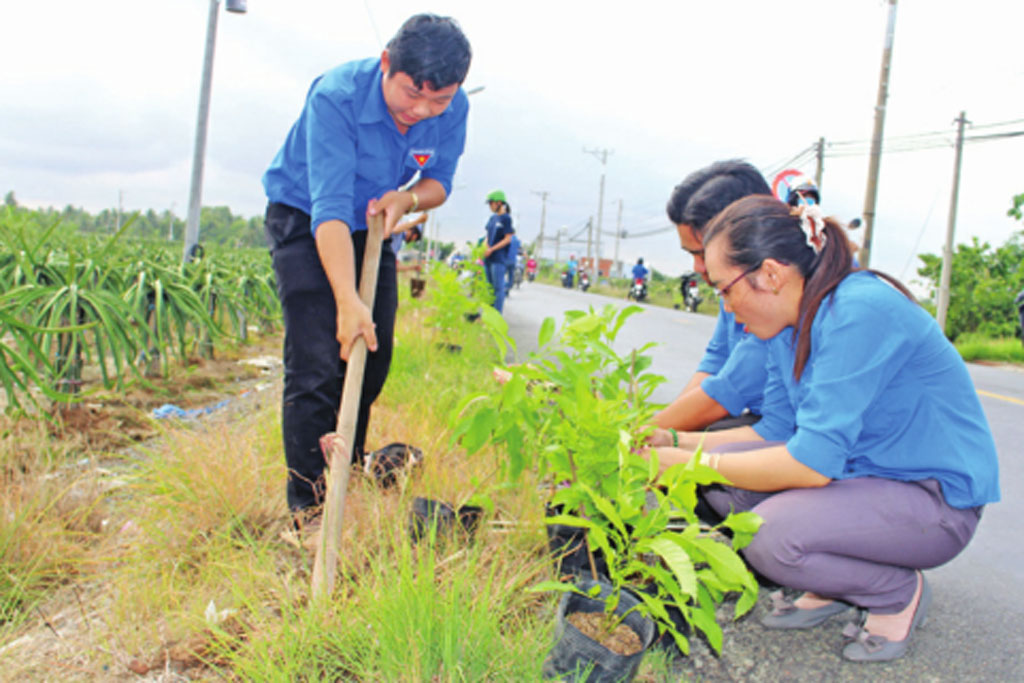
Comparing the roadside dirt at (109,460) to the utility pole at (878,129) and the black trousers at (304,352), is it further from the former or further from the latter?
the utility pole at (878,129)

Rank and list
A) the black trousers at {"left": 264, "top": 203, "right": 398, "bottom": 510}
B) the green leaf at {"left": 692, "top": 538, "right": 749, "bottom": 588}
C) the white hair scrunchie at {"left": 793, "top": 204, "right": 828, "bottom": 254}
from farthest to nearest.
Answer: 1. the black trousers at {"left": 264, "top": 203, "right": 398, "bottom": 510}
2. the white hair scrunchie at {"left": 793, "top": 204, "right": 828, "bottom": 254}
3. the green leaf at {"left": 692, "top": 538, "right": 749, "bottom": 588}

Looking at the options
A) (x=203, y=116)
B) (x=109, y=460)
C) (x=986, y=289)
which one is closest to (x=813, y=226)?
(x=109, y=460)

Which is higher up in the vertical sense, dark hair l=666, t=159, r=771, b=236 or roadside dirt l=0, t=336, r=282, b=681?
dark hair l=666, t=159, r=771, b=236

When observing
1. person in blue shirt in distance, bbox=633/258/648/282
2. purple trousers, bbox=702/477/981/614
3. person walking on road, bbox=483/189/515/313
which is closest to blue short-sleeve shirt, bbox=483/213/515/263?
person walking on road, bbox=483/189/515/313

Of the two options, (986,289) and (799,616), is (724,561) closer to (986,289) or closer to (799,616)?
(799,616)

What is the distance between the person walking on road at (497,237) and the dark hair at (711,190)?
5877 millimetres

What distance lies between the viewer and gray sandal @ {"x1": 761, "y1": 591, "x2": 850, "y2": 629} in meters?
2.02

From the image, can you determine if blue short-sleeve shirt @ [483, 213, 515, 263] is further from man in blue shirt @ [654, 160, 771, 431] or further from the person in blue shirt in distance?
the person in blue shirt in distance

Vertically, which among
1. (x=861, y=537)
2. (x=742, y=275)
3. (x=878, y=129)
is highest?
(x=878, y=129)

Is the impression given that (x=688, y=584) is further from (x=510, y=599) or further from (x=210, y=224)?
(x=210, y=224)

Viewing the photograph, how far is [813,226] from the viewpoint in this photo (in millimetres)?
1729

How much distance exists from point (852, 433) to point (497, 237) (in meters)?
7.03

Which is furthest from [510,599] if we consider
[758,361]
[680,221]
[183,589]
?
[680,221]

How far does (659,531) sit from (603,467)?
0.59 ft
